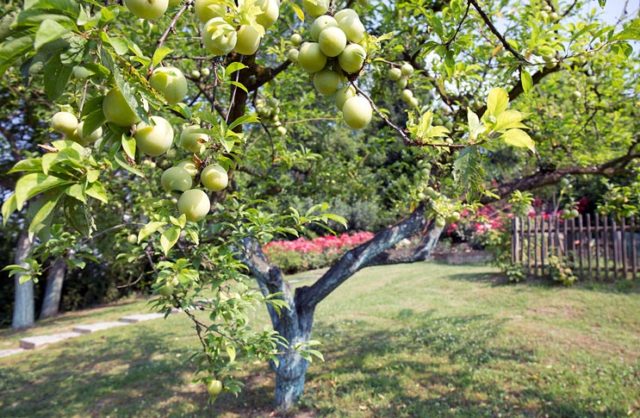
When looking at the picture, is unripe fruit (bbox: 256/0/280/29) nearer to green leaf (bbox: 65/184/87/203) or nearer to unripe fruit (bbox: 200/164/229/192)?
unripe fruit (bbox: 200/164/229/192)

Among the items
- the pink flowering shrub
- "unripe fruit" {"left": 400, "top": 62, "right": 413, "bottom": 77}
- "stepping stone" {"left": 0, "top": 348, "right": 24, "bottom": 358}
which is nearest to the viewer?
"unripe fruit" {"left": 400, "top": 62, "right": 413, "bottom": 77}

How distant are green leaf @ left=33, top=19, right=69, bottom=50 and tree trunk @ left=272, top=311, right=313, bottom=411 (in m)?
3.75

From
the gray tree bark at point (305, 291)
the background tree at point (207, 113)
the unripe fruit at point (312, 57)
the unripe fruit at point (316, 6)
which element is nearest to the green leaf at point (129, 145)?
the background tree at point (207, 113)

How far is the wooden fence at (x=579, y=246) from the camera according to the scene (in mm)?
8844

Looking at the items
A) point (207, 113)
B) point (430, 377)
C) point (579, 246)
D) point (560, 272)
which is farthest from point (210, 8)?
point (579, 246)

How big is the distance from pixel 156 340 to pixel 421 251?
5599mm

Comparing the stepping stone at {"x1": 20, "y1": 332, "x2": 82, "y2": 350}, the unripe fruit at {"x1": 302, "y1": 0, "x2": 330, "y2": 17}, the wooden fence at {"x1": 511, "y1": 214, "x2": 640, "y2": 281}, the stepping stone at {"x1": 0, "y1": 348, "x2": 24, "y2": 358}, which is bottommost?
the stepping stone at {"x1": 0, "y1": 348, "x2": 24, "y2": 358}

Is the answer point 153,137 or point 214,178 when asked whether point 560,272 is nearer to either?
point 214,178

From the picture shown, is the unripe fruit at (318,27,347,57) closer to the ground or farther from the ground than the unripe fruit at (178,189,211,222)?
farther from the ground

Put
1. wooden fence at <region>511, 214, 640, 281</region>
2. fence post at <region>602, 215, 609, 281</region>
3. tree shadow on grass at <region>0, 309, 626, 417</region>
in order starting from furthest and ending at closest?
wooden fence at <region>511, 214, 640, 281</region>
fence post at <region>602, 215, 609, 281</region>
tree shadow on grass at <region>0, 309, 626, 417</region>

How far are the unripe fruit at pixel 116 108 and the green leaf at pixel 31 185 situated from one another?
0.50 feet

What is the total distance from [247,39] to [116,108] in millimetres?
317

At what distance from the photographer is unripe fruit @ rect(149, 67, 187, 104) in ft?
2.88

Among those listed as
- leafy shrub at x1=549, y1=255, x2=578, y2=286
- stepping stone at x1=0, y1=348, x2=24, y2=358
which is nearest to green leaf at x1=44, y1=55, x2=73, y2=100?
stepping stone at x1=0, y1=348, x2=24, y2=358
